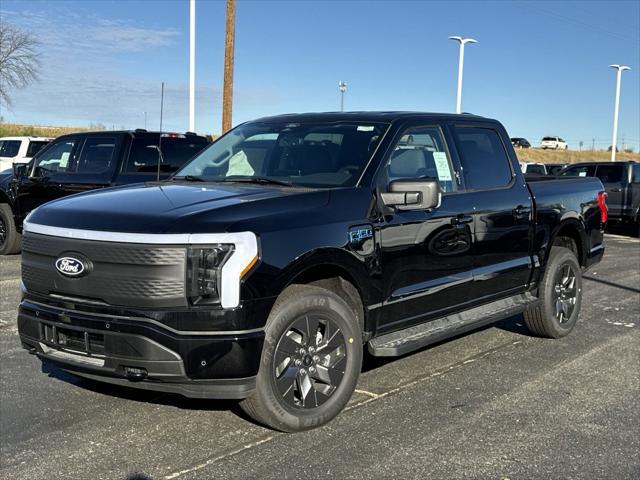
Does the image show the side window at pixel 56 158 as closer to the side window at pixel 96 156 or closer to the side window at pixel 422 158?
the side window at pixel 96 156

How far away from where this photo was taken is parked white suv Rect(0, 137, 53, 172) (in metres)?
18.4

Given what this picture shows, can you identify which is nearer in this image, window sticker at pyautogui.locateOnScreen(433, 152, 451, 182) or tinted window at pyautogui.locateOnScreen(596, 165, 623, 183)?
window sticker at pyautogui.locateOnScreen(433, 152, 451, 182)

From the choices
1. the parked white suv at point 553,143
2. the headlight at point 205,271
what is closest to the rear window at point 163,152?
the headlight at point 205,271

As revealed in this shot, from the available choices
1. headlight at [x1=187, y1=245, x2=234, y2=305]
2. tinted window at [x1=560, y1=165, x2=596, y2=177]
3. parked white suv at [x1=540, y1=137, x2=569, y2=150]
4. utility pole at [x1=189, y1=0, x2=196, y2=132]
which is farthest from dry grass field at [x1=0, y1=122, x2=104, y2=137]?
parked white suv at [x1=540, y1=137, x2=569, y2=150]

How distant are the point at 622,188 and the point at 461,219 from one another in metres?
14.0

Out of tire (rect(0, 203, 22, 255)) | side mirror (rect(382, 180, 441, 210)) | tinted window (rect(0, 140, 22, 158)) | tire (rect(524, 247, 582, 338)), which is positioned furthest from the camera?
tinted window (rect(0, 140, 22, 158))

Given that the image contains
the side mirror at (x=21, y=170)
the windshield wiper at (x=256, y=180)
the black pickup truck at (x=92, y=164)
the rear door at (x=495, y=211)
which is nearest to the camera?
the windshield wiper at (x=256, y=180)

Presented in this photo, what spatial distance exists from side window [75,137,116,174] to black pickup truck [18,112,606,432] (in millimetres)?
5141

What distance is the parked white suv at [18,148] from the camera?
18.4 metres

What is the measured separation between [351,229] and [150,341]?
140cm

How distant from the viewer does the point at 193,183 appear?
16.3 feet

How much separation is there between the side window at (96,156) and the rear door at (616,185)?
41.0 ft

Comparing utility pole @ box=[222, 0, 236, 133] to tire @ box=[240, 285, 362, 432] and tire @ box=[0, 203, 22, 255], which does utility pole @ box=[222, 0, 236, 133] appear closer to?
tire @ box=[0, 203, 22, 255]

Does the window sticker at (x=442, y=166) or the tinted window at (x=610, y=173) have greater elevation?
the tinted window at (x=610, y=173)
